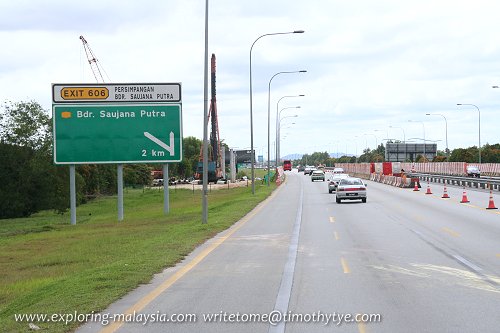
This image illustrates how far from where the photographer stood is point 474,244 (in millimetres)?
18219

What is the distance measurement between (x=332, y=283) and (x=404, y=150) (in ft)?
418

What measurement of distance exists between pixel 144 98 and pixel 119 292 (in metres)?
23.3

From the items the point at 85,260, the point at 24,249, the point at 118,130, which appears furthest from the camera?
the point at 118,130

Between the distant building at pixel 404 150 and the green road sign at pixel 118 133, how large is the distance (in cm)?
10515

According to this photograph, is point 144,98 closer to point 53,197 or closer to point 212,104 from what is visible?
point 53,197

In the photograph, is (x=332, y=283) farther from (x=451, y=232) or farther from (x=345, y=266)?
(x=451, y=232)

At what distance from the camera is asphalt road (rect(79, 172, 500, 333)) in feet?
28.9

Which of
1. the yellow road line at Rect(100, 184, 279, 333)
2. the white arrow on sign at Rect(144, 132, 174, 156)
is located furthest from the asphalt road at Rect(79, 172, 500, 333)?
the white arrow on sign at Rect(144, 132, 174, 156)

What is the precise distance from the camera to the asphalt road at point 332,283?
8.81m

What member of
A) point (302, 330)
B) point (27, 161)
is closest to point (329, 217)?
point (302, 330)

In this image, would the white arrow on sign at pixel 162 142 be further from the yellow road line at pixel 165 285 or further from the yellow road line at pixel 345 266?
the yellow road line at pixel 345 266

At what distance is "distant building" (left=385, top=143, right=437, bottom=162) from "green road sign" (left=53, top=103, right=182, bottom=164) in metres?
105

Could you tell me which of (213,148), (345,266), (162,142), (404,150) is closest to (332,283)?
(345,266)

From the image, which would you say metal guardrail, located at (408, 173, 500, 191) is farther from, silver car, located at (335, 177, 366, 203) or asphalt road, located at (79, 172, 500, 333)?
asphalt road, located at (79, 172, 500, 333)
